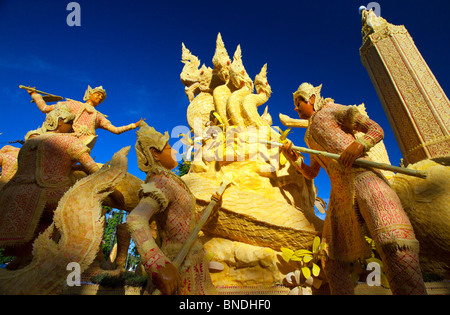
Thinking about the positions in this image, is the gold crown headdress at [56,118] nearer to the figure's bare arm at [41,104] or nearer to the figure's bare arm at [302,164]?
the figure's bare arm at [41,104]

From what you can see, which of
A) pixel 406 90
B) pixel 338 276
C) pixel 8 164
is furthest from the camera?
pixel 406 90

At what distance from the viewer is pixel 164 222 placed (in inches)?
82.0

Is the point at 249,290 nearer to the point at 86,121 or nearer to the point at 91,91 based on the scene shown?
the point at 86,121

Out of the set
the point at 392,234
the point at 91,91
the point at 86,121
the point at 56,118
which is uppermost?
the point at 91,91

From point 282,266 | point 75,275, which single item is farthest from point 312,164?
point 75,275

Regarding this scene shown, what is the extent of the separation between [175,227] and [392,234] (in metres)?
1.89

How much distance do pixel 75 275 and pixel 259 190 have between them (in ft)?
9.22

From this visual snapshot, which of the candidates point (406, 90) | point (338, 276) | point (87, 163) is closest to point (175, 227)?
point (338, 276)

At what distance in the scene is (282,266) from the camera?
3180mm

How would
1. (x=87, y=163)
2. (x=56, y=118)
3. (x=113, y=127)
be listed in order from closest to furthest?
1. (x=87, y=163)
2. (x=56, y=118)
3. (x=113, y=127)

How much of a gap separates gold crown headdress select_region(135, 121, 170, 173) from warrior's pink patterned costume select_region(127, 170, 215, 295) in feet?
0.40

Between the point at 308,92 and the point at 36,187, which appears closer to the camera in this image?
the point at 36,187

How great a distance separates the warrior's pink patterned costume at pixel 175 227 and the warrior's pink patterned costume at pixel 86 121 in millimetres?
2790

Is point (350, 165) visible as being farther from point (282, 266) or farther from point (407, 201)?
point (282, 266)
